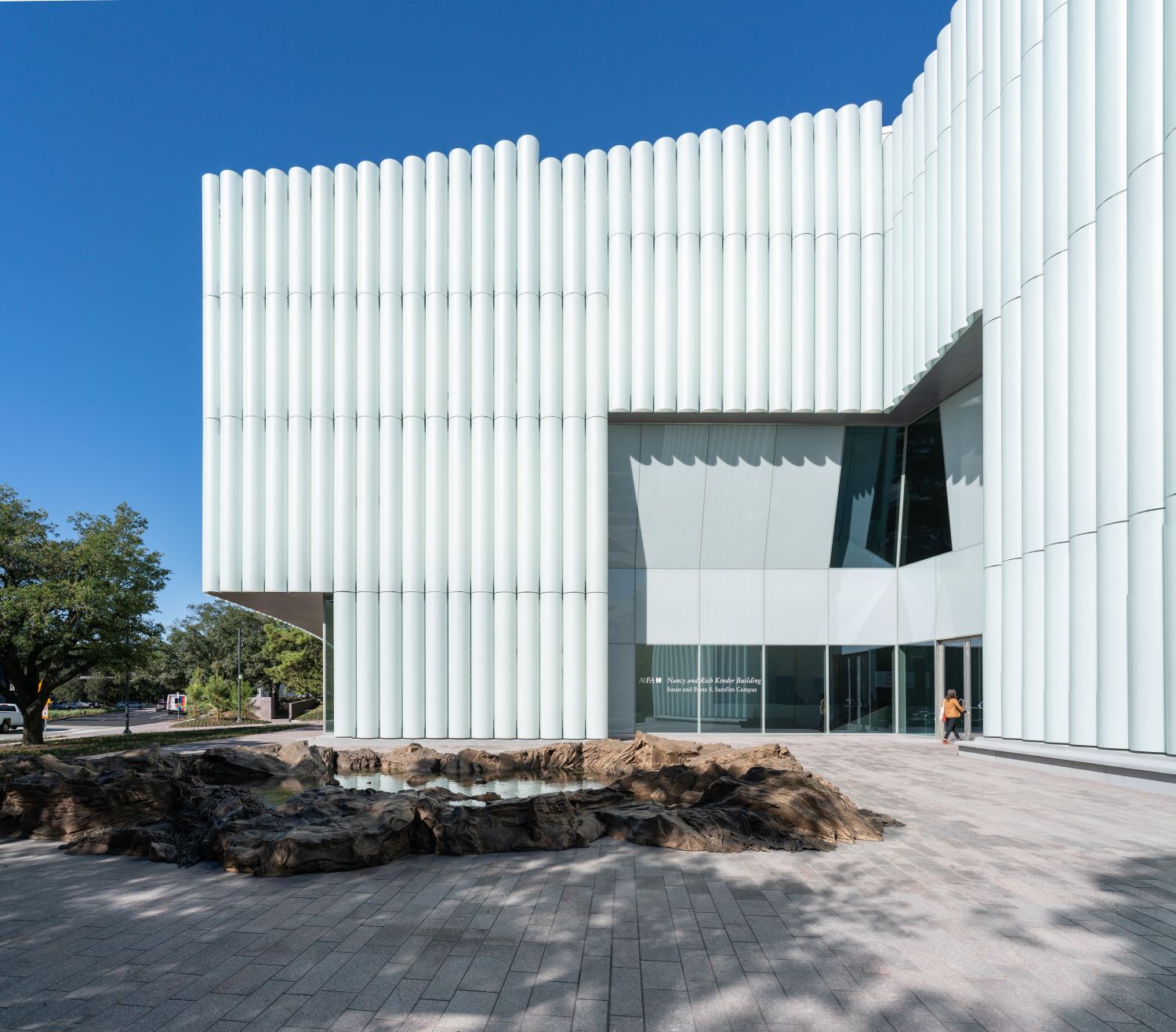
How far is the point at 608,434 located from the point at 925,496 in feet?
28.3

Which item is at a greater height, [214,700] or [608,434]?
[608,434]

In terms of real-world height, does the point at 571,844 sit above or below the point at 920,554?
below

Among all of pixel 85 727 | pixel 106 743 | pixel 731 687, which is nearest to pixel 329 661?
pixel 106 743

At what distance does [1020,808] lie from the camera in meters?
→ 11.4

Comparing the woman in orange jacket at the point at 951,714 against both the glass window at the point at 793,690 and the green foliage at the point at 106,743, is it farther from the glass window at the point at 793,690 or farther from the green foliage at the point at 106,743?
the green foliage at the point at 106,743

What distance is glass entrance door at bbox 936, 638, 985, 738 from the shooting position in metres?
20.9

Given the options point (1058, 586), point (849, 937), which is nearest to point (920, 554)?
point (1058, 586)

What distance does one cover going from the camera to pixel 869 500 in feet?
78.2

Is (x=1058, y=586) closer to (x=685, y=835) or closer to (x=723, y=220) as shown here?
(x=685, y=835)

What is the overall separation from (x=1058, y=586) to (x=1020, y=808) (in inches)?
213

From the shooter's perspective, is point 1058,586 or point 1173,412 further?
point 1058,586

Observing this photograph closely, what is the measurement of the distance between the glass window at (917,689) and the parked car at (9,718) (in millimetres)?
35547

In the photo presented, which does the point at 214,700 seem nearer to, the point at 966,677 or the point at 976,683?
the point at 966,677

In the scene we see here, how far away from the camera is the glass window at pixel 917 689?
22875 mm
